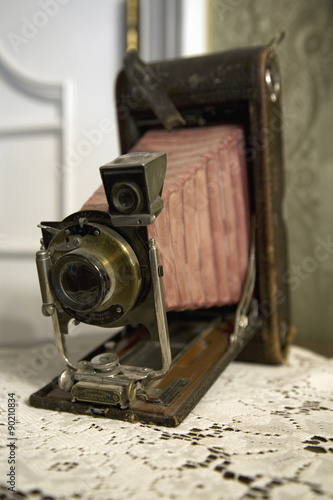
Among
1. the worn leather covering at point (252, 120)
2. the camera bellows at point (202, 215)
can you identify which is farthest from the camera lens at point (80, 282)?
the worn leather covering at point (252, 120)

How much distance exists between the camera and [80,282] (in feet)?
2.47

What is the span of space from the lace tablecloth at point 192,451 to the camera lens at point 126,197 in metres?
0.32

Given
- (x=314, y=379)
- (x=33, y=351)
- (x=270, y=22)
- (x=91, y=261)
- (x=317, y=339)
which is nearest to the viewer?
(x=91, y=261)

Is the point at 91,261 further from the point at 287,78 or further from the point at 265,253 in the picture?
the point at 287,78

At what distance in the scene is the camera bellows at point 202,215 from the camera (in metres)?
0.89

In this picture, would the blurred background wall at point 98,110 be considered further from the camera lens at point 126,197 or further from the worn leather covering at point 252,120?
the camera lens at point 126,197

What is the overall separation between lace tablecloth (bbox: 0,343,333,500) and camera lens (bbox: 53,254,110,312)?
0.60ft

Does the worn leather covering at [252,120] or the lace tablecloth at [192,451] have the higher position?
the worn leather covering at [252,120]

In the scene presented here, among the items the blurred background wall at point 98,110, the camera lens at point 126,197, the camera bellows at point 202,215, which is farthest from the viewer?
the blurred background wall at point 98,110

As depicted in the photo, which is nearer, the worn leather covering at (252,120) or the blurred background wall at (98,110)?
the worn leather covering at (252,120)

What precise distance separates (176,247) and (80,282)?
0.22 metres

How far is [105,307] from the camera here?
78 cm

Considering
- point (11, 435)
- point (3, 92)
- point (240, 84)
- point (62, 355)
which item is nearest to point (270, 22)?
point (240, 84)

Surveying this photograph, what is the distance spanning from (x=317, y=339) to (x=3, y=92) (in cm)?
124
